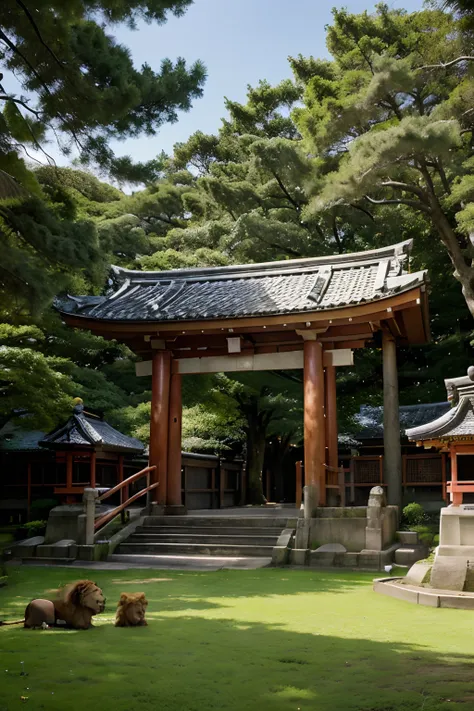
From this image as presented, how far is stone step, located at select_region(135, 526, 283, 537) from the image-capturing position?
16219 mm

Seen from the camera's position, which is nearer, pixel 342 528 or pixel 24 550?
pixel 342 528

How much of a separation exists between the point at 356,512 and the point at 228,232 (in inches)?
787

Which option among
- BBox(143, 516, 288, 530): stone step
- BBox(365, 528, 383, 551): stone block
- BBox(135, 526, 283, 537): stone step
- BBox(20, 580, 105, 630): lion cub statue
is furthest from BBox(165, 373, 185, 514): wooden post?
Result: BBox(20, 580, 105, 630): lion cub statue

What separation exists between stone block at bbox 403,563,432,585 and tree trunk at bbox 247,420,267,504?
17.6 metres

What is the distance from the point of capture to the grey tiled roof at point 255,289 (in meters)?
16.9

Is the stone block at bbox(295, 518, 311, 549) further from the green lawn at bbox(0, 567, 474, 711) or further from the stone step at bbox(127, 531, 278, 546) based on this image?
the green lawn at bbox(0, 567, 474, 711)

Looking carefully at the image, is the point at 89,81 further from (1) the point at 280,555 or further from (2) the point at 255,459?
(2) the point at 255,459

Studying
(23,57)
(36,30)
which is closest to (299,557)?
(23,57)

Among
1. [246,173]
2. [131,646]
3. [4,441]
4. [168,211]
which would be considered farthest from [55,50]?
[168,211]

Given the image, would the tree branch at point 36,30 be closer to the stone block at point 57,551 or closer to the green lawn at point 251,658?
the green lawn at point 251,658

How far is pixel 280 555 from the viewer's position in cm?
1447

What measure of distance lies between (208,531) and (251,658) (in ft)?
34.7

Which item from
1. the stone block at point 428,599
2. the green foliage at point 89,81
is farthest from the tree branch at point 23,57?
the stone block at point 428,599

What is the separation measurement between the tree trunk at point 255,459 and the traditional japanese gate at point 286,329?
387 inches
